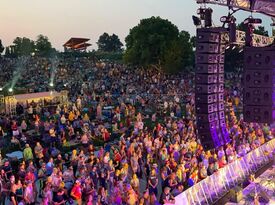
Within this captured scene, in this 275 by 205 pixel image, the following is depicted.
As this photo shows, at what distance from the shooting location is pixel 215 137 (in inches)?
613

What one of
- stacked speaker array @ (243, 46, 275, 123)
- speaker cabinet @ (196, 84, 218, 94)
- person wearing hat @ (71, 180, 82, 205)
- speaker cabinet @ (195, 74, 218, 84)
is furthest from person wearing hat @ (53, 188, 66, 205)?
stacked speaker array @ (243, 46, 275, 123)

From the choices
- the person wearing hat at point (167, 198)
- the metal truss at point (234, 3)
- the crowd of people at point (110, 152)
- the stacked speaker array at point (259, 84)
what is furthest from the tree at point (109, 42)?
the person wearing hat at point (167, 198)

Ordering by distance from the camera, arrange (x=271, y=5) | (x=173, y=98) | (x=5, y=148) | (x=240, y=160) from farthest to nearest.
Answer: (x=173, y=98) → (x=5, y=148) → (x=240, y=160) → (x=271, y=5)

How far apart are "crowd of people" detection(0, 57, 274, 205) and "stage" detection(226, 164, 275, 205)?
1.35 m

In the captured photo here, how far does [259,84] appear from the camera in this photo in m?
14.9

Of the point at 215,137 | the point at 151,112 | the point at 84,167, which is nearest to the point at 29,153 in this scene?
the point at 84,167

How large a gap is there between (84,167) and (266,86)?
619cm

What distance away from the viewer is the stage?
1341 cm

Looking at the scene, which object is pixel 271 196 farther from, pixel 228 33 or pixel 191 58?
pixel 191 58

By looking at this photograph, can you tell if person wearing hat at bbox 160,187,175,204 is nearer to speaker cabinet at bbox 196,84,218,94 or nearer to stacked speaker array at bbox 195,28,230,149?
stacked speaker array at bbox 195,28,230,149

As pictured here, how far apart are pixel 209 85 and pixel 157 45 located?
3598cm

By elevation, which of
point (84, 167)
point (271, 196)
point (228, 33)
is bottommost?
point (271, 196)

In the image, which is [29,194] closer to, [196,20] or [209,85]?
[209,85]

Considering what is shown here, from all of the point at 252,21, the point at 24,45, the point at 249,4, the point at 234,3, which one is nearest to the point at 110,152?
the point at 252,21
